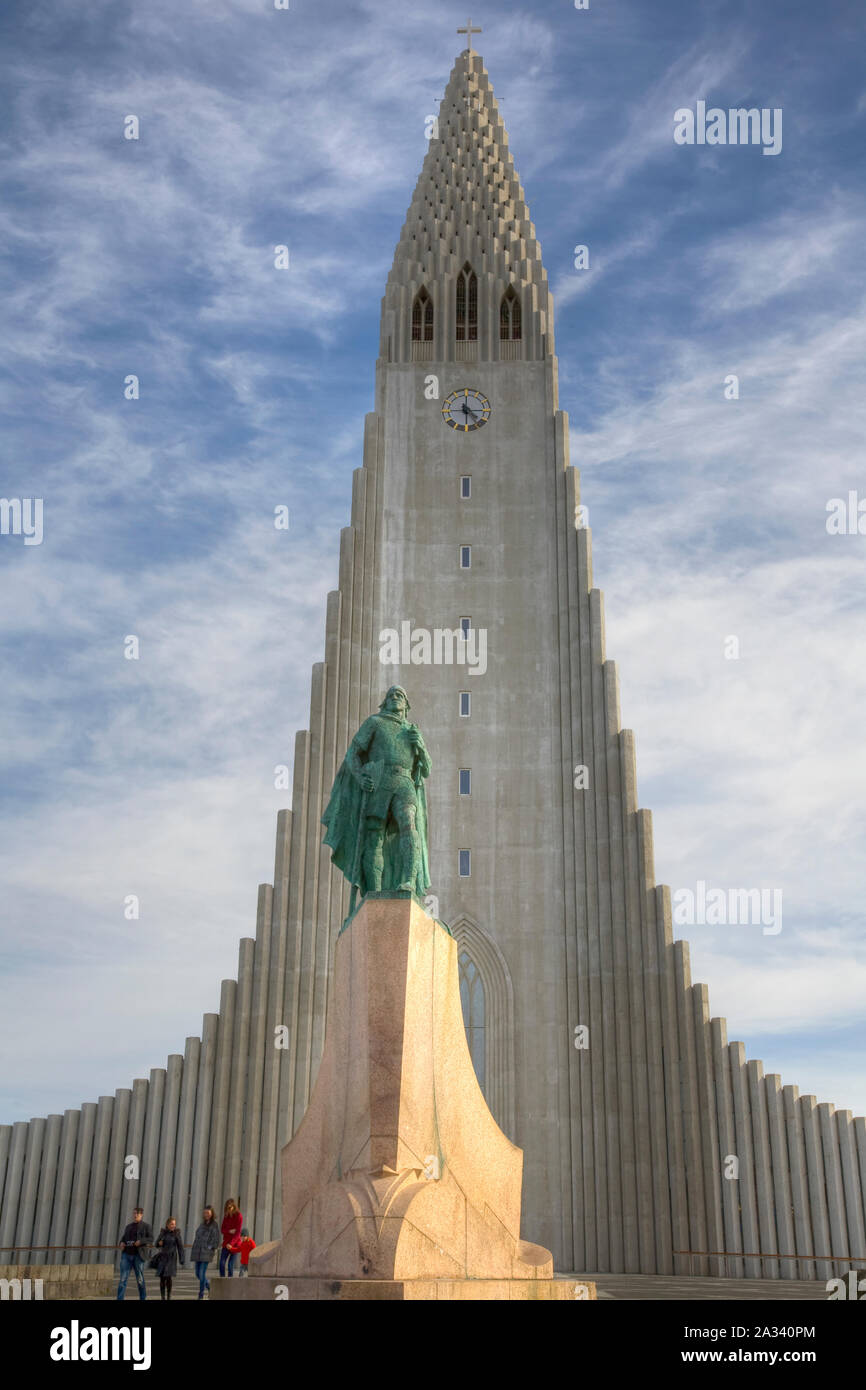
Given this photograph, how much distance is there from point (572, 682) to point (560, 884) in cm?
539

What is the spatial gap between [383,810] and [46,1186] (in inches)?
729

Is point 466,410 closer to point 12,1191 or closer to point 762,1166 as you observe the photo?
point 762,1166

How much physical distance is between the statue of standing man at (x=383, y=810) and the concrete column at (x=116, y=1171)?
1644 cm

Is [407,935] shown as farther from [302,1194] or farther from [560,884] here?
[560,884]

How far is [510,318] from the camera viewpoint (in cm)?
3872

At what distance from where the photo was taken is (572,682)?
33375mm

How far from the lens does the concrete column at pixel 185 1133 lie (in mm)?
27828

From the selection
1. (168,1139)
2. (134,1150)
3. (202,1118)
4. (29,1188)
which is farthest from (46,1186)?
(202,1118)

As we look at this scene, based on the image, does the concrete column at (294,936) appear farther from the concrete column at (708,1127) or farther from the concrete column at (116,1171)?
the concrete column at (708,1127)

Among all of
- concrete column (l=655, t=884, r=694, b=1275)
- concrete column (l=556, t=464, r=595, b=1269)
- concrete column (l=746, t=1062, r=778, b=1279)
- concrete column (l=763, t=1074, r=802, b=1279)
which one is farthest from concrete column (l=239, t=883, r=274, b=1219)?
concrete column (l=763, t=1074, r=802, b=1279)
